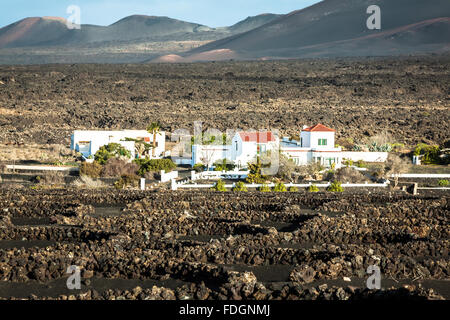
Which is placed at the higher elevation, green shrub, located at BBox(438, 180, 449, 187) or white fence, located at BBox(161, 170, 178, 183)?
white fence, located at BBox(161, 170, 178, 183)

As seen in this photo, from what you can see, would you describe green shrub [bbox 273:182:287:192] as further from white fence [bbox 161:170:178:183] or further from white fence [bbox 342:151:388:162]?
white fence [bbox 342:151:388:162]

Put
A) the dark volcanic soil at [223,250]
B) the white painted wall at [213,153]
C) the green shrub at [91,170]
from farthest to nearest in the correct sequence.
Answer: the white painted wall at [213,153], the green shrub at [91,170], the dark volcanic soil at [223,250]

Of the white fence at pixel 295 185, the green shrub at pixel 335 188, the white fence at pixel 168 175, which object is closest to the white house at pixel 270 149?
the white fence at pixel 168 175

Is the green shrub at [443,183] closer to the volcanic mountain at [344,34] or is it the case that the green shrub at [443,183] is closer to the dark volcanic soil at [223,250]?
the dark volcanic soil at [223,250]

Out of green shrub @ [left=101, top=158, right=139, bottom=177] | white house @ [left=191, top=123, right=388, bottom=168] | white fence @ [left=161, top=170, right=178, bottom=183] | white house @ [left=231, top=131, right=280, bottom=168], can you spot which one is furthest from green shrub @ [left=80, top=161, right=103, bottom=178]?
white house @ [left=231, top=131, right=280, bottom=168]

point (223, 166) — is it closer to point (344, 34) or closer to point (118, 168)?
point (118, 168)

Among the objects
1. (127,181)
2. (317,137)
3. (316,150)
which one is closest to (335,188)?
(316,150)
